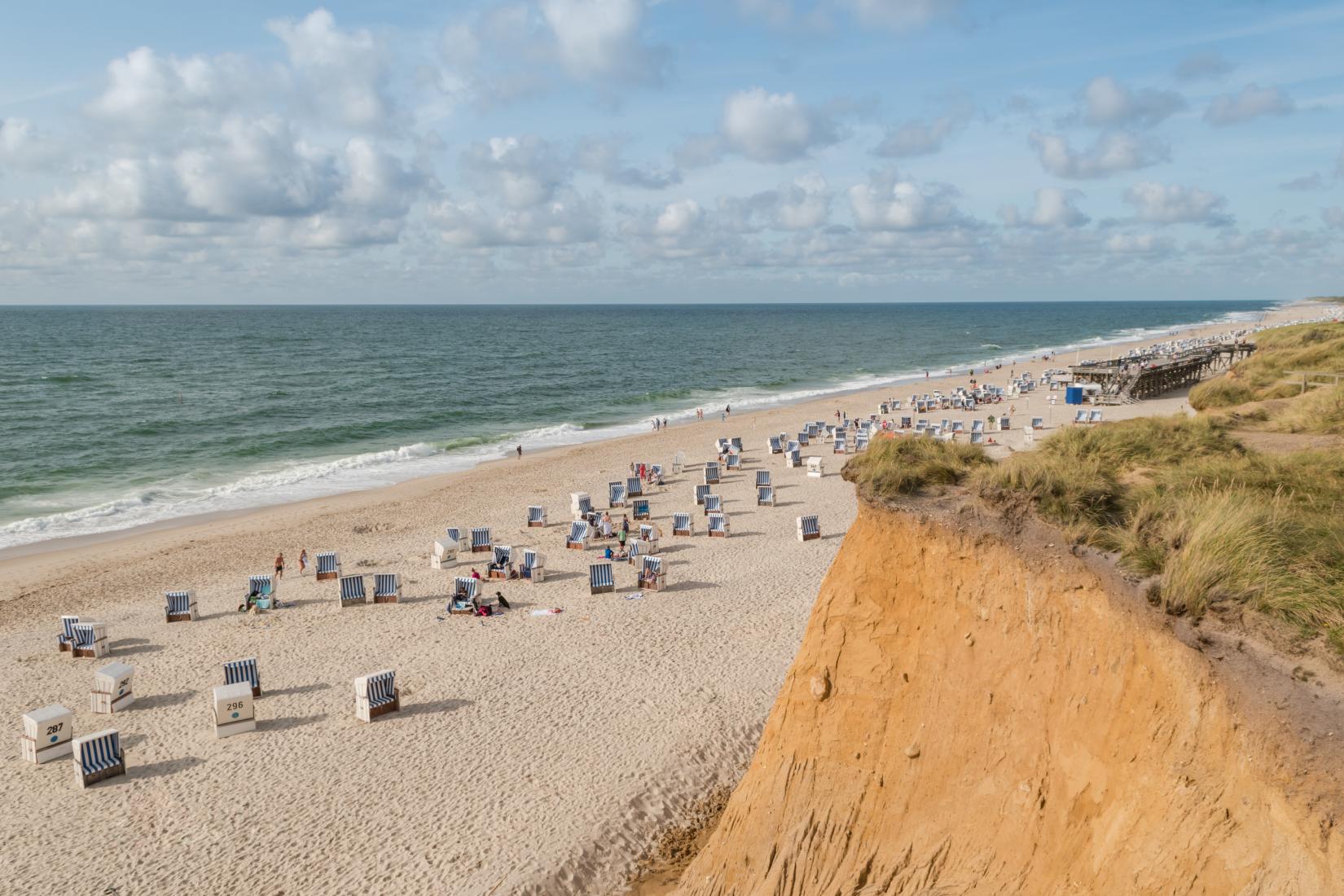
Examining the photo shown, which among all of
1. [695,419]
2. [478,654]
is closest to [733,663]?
[478,654]

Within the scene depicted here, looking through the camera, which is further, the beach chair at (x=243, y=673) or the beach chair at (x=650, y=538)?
the beach chair at (x=650, y=538)

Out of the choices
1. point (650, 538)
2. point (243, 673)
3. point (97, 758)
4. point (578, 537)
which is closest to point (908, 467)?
point (97, 758)

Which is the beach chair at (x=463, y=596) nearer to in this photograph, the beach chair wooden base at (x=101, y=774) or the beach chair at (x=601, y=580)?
the beach chair at (x=601, y=580)

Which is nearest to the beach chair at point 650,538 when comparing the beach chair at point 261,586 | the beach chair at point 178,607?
the beach chair at point 261,586

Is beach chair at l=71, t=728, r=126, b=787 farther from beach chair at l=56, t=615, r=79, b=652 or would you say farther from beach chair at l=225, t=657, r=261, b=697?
beach chair at l=56, t=615, r=79, b=652

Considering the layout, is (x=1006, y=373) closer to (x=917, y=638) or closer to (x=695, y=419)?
(x=695, y=419)

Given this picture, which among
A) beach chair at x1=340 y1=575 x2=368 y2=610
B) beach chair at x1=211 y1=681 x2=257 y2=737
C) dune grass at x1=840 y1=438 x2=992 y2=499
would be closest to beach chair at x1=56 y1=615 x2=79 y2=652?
beach chair at x1=340 y1=575 x2=368 y2=610
